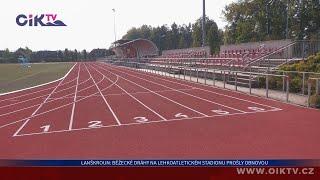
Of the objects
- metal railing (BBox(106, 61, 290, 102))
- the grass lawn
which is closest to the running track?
metal railing (BBox(106, 61, 290, 102))

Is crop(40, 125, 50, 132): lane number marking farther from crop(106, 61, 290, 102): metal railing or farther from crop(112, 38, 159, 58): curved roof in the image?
crop(112, 38, 159, 58): curved roof

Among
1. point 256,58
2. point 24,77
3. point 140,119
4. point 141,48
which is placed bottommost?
point 24,77

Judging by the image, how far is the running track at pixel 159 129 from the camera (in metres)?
9.02

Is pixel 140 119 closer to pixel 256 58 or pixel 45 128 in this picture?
pixel 45 128

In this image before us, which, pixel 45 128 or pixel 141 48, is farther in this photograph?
pixel 141 48

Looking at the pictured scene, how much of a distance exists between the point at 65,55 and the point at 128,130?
269 feet

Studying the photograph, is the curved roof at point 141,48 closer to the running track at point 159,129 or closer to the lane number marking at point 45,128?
the running track at point 159,129

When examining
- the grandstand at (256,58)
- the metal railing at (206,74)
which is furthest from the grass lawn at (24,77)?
the grandstand at (256,58)

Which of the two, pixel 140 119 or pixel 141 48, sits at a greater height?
pixel 141 48

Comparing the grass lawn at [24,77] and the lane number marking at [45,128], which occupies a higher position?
the lane number marking at [45,128]

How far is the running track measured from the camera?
9016 millimetres

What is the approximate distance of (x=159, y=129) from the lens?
468 inches

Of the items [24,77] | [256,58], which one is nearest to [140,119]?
[256,58]

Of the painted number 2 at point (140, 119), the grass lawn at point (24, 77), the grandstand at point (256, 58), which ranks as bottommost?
the grass lawn at point (24, 77)
